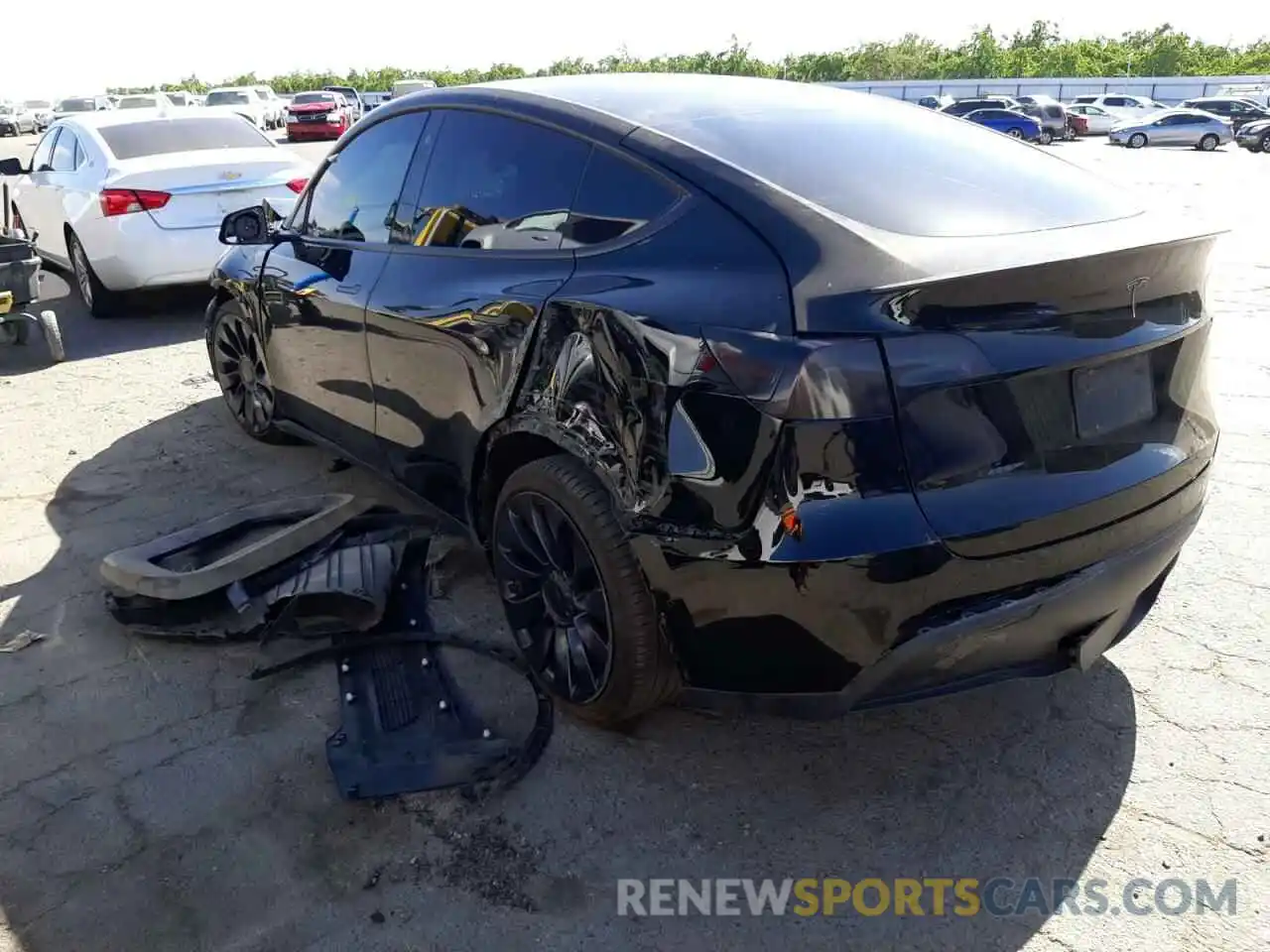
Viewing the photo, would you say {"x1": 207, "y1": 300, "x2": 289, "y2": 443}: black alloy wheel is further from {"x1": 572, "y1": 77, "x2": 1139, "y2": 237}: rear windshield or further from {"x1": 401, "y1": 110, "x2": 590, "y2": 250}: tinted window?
{"x1": 572, "y1": 77, "x2": 1139, "y2": 237}: rear windshield

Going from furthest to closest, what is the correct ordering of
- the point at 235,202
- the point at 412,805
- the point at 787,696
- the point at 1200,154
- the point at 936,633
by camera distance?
the point at 1200,154, the point at 235,202, the point at 412,805, the point at 787,696, the point at 936,633

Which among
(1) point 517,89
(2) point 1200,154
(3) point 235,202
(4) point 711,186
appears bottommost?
(2) point 1200,154

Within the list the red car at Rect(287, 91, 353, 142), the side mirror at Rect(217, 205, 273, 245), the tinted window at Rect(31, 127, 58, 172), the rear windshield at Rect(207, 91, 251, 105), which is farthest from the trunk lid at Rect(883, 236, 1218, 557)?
the rear windshield at Rect(207, 91, 251, 105)

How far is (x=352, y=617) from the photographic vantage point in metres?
3.30

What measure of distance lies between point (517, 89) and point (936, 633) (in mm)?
2192

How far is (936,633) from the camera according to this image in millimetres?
2105

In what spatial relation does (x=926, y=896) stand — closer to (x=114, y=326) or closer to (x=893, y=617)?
(x=893, y=617)

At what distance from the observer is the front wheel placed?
2453 millimetres

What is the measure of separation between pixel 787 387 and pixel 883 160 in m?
0.98

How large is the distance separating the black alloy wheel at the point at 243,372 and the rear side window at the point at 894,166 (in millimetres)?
2755

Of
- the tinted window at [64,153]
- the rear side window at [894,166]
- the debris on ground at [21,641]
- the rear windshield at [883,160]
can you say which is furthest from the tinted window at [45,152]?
the rear side window at [894,166]

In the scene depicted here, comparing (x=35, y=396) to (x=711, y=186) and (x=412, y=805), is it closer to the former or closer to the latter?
(x=412, y=805)

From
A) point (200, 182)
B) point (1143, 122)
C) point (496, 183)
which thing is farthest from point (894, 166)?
point (1143, 122)

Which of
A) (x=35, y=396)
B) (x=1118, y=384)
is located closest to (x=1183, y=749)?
(x=1118, y=384)
